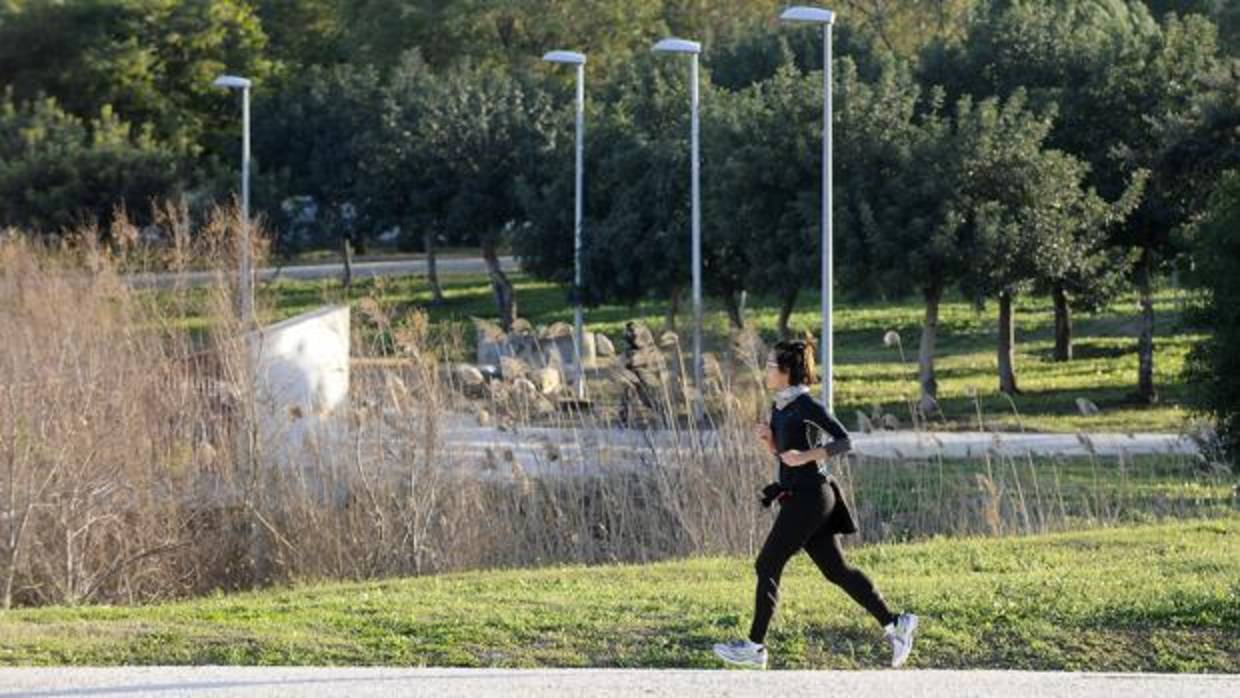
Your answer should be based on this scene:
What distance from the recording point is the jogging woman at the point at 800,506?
1125cm

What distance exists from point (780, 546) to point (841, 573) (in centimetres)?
38

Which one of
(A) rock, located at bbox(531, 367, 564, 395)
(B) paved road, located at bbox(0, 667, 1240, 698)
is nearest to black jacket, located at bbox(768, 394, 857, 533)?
(B) paved road, located at bbox(0, 667, 1240, 698)

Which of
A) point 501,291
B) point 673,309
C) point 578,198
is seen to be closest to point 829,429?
point 578,198

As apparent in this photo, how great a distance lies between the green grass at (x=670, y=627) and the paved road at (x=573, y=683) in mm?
410

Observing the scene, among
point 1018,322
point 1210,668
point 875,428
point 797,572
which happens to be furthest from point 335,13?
point 1210,668

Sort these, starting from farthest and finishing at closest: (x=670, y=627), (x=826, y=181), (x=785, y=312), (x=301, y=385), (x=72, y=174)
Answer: (x=72, y=174)
(x=785, y=312)
(x=826, y=181)
(x=301, y=385)
(x=670, y=627)

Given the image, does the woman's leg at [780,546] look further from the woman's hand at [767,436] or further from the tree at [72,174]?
the tree at [72,174]

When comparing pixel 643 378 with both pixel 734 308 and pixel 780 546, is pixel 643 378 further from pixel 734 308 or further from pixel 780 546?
pixel 734 308

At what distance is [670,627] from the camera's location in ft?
41.0

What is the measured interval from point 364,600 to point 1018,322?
3552cm

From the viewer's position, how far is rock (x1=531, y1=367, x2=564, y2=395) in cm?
2383

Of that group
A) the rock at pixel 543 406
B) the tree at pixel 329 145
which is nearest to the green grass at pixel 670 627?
the rock at pixel 543 406

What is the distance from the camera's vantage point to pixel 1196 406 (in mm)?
24812

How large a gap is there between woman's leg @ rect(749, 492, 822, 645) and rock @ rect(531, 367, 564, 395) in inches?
483
